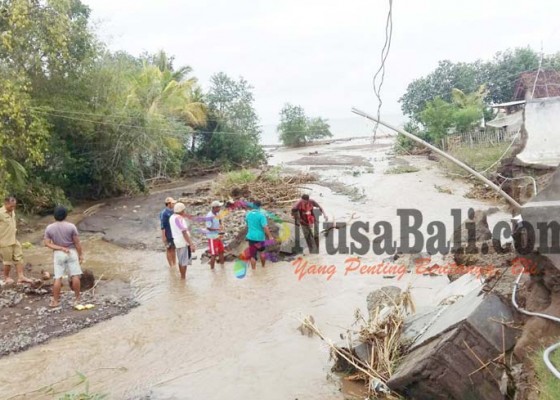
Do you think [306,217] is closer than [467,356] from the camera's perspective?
No

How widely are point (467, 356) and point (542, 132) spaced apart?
6.86 meters

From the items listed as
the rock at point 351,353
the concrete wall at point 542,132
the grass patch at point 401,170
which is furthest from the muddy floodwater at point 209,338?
the grass patch at point 401,170

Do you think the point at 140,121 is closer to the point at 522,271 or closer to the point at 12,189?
the point at 12,189

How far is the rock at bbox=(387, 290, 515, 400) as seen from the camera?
3.98m

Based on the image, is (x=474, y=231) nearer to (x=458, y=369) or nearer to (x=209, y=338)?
(x=209, y=338)

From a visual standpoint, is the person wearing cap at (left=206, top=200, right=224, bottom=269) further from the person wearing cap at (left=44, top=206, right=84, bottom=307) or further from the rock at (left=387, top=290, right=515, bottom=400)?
the rock at (left=387, top=290, right=515, bottom=400)

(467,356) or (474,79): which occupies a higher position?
(474,79)

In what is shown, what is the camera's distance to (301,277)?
380 inches

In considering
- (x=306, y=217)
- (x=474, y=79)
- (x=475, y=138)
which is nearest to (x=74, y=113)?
(x=306, y=217)

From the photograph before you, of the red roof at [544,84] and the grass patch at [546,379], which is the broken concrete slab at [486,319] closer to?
the grass patch at [546,379]

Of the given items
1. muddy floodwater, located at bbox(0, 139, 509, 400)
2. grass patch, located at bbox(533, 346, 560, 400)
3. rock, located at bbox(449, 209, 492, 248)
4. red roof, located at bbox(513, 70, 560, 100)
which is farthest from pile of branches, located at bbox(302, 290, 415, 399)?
red roof, located at bbox(513, 70, 560, 100)

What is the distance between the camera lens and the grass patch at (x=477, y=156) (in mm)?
18959

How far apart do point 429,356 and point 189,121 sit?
954 inches

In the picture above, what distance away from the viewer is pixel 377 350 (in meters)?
5.02
